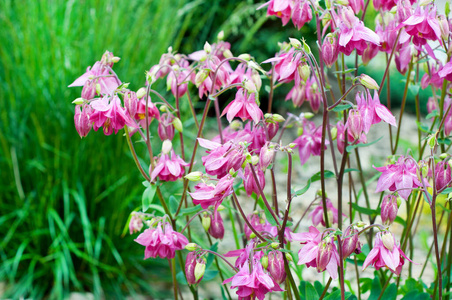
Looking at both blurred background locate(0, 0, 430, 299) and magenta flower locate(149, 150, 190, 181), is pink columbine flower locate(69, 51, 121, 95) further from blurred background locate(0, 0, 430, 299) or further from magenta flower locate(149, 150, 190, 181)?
blurred background locate(0, 0, 430, 299)

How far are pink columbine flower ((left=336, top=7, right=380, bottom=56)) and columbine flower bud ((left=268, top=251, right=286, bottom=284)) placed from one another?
0.37 m

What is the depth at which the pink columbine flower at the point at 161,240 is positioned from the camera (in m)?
0.94

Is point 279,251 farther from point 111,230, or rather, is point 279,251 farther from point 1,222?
point 1,222

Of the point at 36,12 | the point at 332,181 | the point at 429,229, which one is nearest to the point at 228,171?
the point at 36,12

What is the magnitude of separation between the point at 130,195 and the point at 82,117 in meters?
1.18

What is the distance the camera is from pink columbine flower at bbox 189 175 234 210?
0.76 m

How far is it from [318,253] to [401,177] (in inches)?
8.6

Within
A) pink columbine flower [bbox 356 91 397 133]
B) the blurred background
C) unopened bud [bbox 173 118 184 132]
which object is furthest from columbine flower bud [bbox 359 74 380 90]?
the blurred background

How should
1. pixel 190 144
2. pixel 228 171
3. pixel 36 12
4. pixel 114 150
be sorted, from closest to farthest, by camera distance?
pixel 228 171, pixel 114 150, pixel 36 12, pixel 190 144

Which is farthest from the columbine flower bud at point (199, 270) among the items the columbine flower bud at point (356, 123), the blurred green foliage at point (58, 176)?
the blurred green foliage at point (58, 176)

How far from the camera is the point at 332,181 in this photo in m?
3.36

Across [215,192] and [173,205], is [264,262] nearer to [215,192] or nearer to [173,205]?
[215,192]

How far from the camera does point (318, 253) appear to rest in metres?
0.79

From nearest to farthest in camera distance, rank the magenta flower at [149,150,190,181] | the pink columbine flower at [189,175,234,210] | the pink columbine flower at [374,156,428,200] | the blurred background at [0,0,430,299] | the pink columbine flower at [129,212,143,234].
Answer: the pink columbine flower at [189,175,234,210]
the pink columbine flower at [374,156,428,200]
the magenta flower at [149,150,190,181]
the pink columbine flower at [129,212,143,234]
the blurred background at [0,0,430,299]
